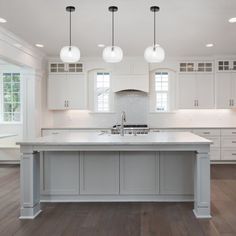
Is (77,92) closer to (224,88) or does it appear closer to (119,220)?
(224,88)

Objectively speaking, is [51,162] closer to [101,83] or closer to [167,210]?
[167,210]

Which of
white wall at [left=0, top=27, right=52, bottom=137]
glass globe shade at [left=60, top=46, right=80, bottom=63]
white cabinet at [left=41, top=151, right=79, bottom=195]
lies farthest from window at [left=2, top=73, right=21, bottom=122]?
glass globe shade at [left=60, top=46, right=80, bottom=63]

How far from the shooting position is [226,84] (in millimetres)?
6551

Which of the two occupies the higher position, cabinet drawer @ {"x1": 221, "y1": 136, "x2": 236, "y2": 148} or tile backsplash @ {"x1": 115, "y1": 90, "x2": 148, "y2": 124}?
tile backsplash @ {"x1": 115, "y1": 90, "x2": 148, "y2": 124}

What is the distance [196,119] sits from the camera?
6.99m

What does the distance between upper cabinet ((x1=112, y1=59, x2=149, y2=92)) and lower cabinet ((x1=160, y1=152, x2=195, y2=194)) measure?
313 centimetres

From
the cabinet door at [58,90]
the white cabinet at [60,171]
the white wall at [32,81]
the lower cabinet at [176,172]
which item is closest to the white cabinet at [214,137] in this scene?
the lower cabinet at [176,172]

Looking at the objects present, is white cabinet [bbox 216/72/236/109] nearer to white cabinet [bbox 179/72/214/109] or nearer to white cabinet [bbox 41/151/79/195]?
→ white cabinet [bbox 179/72/214/109]

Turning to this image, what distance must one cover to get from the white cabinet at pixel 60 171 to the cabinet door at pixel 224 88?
A: 4326mm

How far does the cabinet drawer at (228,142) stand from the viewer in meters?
6.38

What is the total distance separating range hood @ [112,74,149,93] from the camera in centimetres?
659

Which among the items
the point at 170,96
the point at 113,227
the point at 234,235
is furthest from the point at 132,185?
the point at 170,96

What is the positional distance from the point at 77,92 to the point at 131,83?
1385 millimetres

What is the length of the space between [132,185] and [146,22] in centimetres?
249
